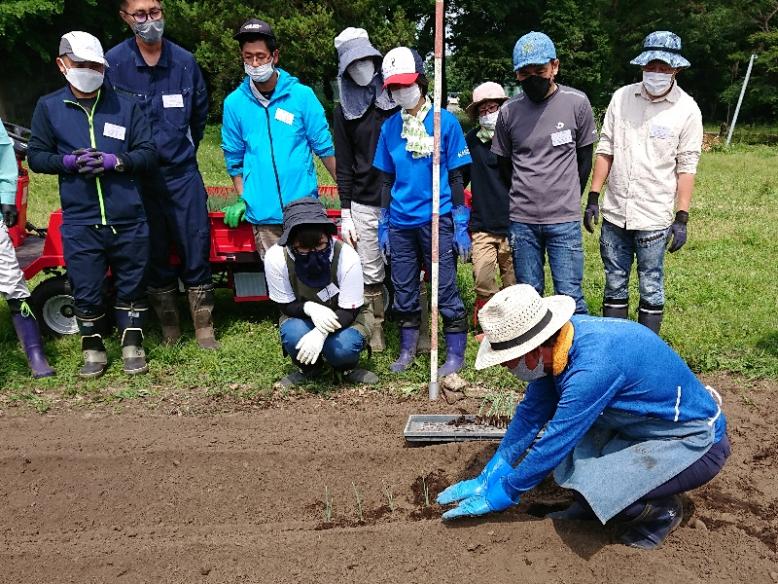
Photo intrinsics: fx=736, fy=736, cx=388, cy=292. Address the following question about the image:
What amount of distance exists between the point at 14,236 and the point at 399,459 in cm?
430

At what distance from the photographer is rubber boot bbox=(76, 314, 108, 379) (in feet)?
17.3

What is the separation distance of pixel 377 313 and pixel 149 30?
102 inches

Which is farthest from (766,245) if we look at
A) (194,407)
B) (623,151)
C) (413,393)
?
(194,407)

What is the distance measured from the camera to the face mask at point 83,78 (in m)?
4.81

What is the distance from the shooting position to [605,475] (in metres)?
3.13

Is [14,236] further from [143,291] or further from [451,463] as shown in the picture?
[451,463]

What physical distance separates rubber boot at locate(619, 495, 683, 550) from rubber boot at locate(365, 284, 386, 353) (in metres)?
2.69

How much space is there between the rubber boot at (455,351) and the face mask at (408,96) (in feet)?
5.29

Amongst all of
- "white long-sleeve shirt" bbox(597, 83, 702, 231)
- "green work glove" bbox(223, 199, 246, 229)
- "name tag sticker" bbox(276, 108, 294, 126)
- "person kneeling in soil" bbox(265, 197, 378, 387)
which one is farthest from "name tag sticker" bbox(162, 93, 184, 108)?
"white long-sleeve shirt" bbox(597, 83, 702, 231)

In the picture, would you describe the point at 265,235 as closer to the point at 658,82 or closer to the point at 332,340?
the point at 332,340

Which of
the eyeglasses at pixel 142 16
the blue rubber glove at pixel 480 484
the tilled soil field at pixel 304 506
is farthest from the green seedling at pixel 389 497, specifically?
the eyeglasses at pixel 142 16

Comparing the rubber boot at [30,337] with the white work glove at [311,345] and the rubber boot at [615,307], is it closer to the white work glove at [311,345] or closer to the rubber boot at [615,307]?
the white work glove at [311,345]

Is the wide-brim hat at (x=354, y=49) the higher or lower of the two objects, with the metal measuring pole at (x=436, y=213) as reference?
higher

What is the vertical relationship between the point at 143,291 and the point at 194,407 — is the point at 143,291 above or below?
above
